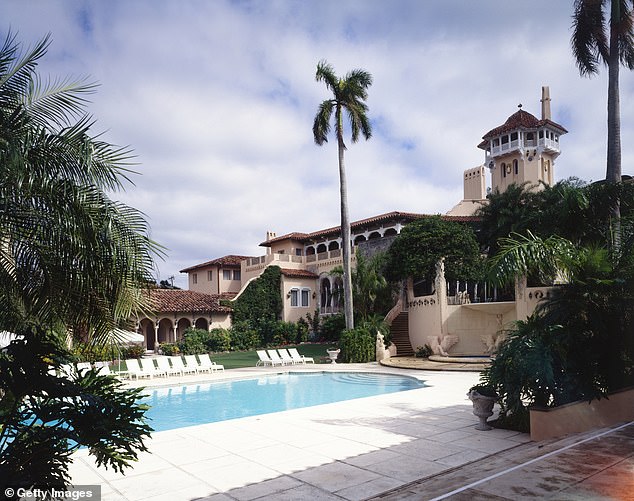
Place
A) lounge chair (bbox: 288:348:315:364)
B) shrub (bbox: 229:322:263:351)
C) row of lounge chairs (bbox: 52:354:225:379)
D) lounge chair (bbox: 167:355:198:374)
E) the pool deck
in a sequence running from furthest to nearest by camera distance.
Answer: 1. shrub (bbox: 229:322:263:351)
2. lounge chair (bbox: 288:348:315:364)
3. lounge chair (bbox: 167:355:198:374)
4. row of lounge chairs (bbox: 52:354:225:379)
5. the pool deck

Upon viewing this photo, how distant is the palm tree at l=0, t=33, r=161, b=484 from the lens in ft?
15.6

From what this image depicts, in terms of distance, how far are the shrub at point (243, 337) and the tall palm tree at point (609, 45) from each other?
23.9m

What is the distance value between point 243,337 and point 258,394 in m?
16.6

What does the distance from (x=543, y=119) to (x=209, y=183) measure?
33.7 metres

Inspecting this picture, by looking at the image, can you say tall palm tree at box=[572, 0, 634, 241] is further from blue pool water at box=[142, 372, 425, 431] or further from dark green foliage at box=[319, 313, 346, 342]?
dark green foliage at box=[319, 313, 346, 342]

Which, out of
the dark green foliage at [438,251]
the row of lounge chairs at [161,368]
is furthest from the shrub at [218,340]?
the dark green foliage at [438,251]

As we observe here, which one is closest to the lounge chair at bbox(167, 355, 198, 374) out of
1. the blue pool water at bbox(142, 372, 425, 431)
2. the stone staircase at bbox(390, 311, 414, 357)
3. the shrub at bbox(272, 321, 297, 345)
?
the blue pool water at bbox(142, 372, 425, 431)

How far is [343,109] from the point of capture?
26641 millimetres

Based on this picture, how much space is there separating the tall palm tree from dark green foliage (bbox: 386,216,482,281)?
953 cm

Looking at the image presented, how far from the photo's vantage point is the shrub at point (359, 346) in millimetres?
25234

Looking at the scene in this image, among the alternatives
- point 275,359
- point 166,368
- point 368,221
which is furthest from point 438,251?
point 166,368

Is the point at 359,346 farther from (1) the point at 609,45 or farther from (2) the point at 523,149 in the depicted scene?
(2) the point at 523,149

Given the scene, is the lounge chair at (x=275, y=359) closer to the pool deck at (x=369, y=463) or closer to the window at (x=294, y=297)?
the window at (x=294, y=297)

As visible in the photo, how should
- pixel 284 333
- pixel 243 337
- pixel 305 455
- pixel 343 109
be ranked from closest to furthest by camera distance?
pixel 305 455
pixel 343 109
pixel 243 337
pixel 284 333
